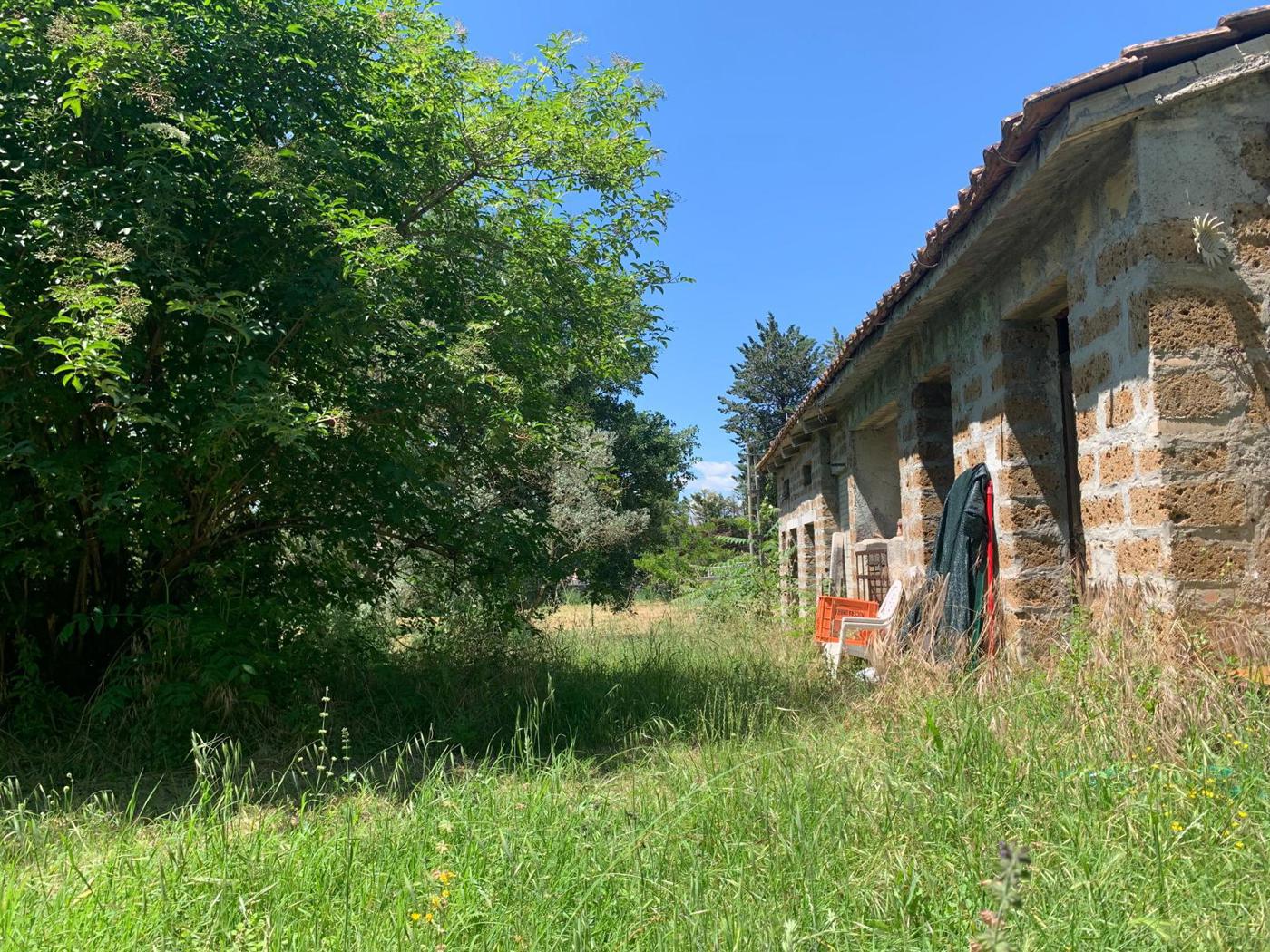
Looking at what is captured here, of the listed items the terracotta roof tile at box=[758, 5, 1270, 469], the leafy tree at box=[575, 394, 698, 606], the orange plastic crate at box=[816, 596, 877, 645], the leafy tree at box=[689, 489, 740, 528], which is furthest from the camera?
the leafy tree at box=[689, 489, 740, 528]

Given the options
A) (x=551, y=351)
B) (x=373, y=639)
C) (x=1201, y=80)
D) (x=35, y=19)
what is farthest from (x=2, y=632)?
(x=1201, y=80)

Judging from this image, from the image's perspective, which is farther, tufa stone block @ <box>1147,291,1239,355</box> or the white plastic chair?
the white plastic chair

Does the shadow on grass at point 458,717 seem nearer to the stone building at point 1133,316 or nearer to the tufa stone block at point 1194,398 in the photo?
the stone building at point 1133,316

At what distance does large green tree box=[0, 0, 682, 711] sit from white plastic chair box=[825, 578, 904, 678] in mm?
2311

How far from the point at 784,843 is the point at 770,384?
3549cm

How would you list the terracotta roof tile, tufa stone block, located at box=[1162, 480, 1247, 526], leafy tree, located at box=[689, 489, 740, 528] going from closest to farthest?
the terracotta roof tile, tufa stone block, located at box=[1162, 480, 1247, 526], leafy tree, located at box=[689, 489, 740, 528]

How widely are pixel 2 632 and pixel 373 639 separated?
2219 mm

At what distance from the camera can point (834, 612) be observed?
7.59 meters

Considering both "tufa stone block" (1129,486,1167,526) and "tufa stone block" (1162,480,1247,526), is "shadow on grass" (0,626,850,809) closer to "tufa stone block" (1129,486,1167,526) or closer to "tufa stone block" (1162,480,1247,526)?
"tufa stone block" (1129,486,1167,526)

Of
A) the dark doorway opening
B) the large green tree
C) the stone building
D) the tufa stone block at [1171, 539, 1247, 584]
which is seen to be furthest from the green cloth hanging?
the large green tree

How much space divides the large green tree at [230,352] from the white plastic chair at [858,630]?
2311 millimetres

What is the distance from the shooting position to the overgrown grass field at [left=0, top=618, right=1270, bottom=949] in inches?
89.8

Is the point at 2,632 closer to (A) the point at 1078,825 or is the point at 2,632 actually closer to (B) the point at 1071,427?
(A) the point at 1078,825

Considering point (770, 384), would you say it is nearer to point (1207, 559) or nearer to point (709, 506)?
point (709, 506)
